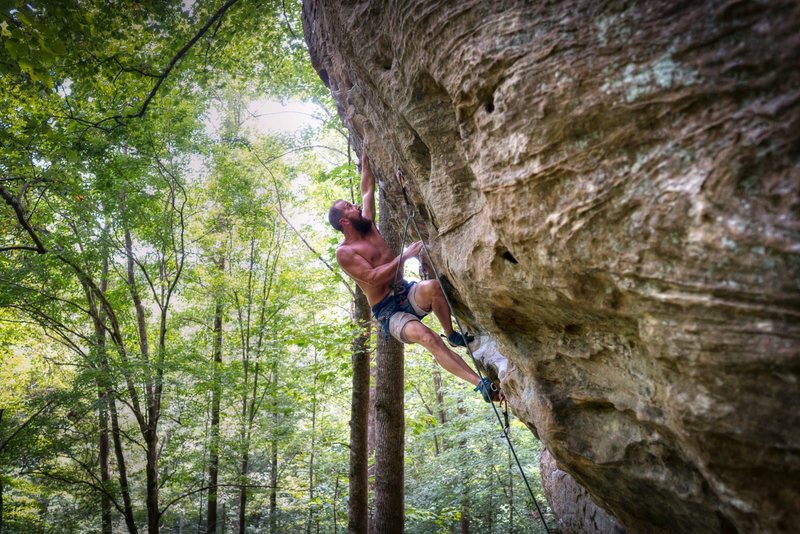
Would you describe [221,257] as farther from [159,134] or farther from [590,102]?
[590,102]

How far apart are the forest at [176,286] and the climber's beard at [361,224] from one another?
1.13 m

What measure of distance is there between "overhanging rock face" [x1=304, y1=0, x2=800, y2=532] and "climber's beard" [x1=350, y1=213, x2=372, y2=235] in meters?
2.37

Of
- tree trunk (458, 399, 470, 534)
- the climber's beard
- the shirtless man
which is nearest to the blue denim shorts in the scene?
the shirtless man

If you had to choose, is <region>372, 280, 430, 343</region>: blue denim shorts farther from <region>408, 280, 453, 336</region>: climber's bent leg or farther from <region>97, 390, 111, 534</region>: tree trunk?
<region>97, 390, 111, 534</region>: tree trunk

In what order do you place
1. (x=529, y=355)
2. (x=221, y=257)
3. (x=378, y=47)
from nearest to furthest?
(x=529, y=355) < (x=378, y=47) < (x=221, y=257)

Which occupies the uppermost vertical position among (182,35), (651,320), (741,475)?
(182,35)

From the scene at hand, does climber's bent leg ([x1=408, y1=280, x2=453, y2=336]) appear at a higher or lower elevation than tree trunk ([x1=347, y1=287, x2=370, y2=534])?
higher

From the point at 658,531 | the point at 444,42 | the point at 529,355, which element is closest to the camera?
the point at 444,42

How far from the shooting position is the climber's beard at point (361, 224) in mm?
5508

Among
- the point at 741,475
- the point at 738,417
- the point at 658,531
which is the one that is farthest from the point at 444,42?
the point at 658,531

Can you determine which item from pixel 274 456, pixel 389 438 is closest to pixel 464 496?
pixel 274 456

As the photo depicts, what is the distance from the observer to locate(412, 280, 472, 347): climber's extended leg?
4.75 meters

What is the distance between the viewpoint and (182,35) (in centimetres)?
648

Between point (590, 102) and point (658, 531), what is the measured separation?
120 inches
